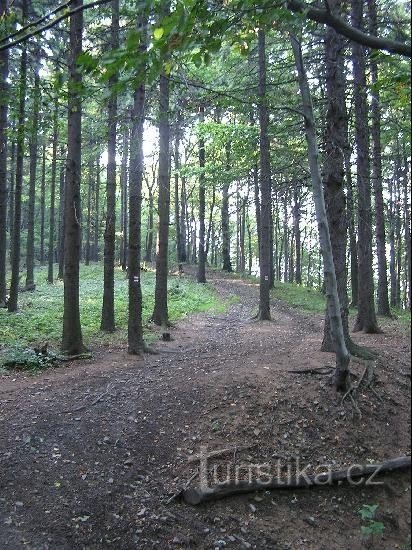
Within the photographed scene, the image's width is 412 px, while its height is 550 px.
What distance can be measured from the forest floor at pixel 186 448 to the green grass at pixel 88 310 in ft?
10.3

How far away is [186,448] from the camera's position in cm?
626

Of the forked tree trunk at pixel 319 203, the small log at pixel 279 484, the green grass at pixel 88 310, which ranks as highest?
the forked tree trunk at pixel 319 203

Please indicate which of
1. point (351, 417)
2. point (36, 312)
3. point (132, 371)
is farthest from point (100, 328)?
point (351, 417)

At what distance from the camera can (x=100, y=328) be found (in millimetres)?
13648

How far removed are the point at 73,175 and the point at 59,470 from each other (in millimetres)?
6703

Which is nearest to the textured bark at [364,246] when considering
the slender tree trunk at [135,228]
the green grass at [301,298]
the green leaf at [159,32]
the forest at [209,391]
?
the forest at [209,391]

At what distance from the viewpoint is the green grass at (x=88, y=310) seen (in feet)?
40.7

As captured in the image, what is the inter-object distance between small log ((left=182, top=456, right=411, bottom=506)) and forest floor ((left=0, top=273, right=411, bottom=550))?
0.09 meters

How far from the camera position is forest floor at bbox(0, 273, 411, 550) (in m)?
4.81

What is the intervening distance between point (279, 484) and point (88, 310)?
12744 millimetres

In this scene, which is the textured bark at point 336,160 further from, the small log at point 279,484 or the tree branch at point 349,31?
the tree branch at point 349,31

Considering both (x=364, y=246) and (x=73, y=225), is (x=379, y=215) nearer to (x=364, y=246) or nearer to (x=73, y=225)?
(x=364, y=246)

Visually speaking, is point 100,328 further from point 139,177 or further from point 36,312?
point 139,177

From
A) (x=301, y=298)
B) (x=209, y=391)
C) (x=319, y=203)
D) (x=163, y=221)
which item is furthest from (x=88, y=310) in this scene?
(x=319, y=203)
